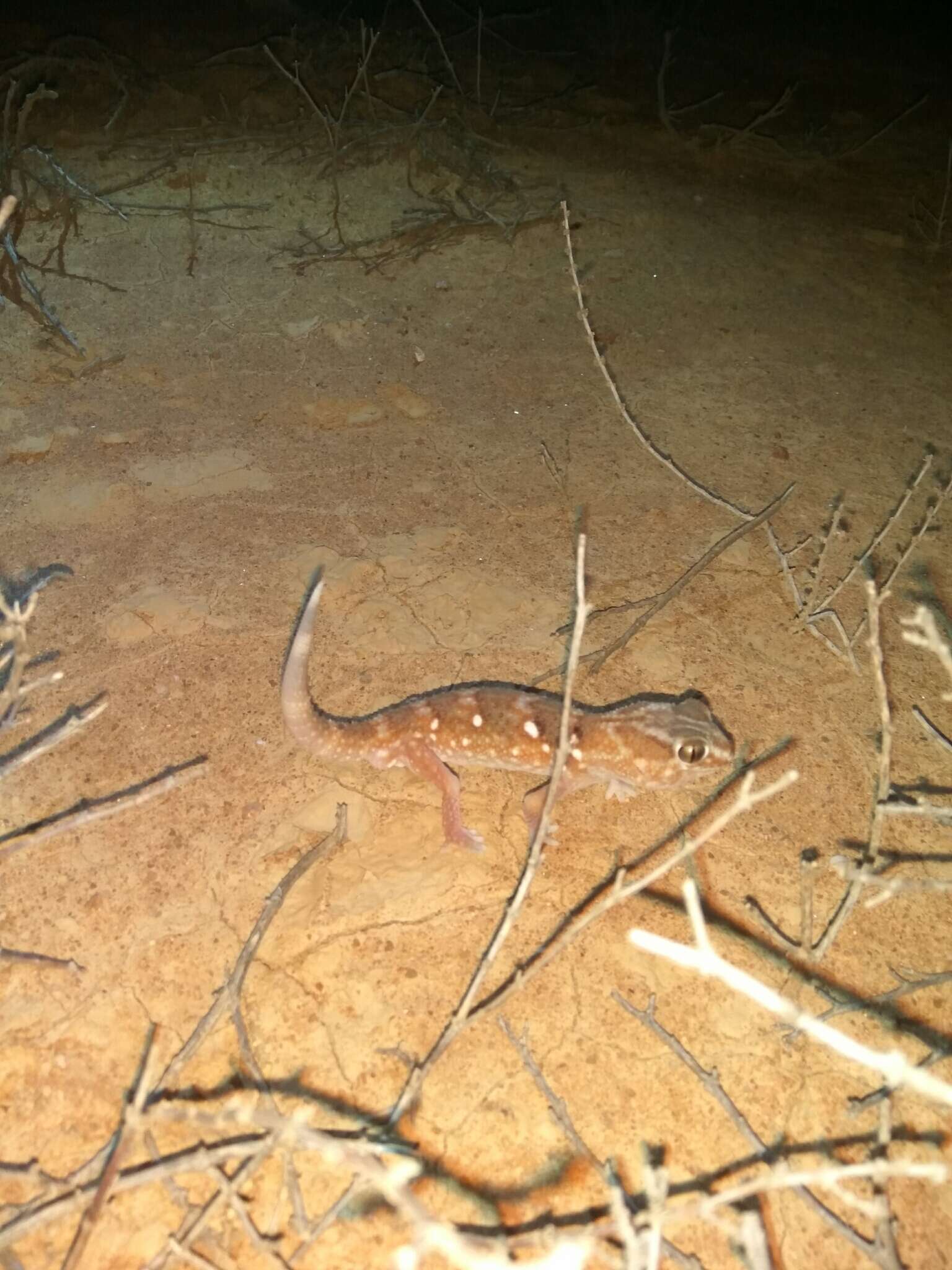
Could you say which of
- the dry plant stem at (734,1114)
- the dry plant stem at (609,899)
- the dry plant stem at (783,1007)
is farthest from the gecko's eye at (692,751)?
the dry plant stem at (783,1007)

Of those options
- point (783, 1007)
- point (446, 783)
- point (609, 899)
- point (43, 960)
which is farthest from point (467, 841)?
point (783, 1007)

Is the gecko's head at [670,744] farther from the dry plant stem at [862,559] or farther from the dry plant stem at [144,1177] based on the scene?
the dry plant stem at [144,1177]

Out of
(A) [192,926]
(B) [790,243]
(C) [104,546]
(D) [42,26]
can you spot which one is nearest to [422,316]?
(C) [104,546]

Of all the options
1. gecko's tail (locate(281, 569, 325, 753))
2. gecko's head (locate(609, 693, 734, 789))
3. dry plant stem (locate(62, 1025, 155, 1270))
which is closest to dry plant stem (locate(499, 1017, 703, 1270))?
dry plant stem (locate(62, 1025, 155, 1270))

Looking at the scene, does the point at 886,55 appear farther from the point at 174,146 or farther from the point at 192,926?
the point at 192,926

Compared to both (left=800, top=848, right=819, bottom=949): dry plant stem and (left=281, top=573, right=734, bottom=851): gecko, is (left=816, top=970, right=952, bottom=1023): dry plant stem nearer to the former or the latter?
(left=800, top=848, right=819, bottom=949): dry plant stem

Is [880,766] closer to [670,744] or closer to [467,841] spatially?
[670,744]
